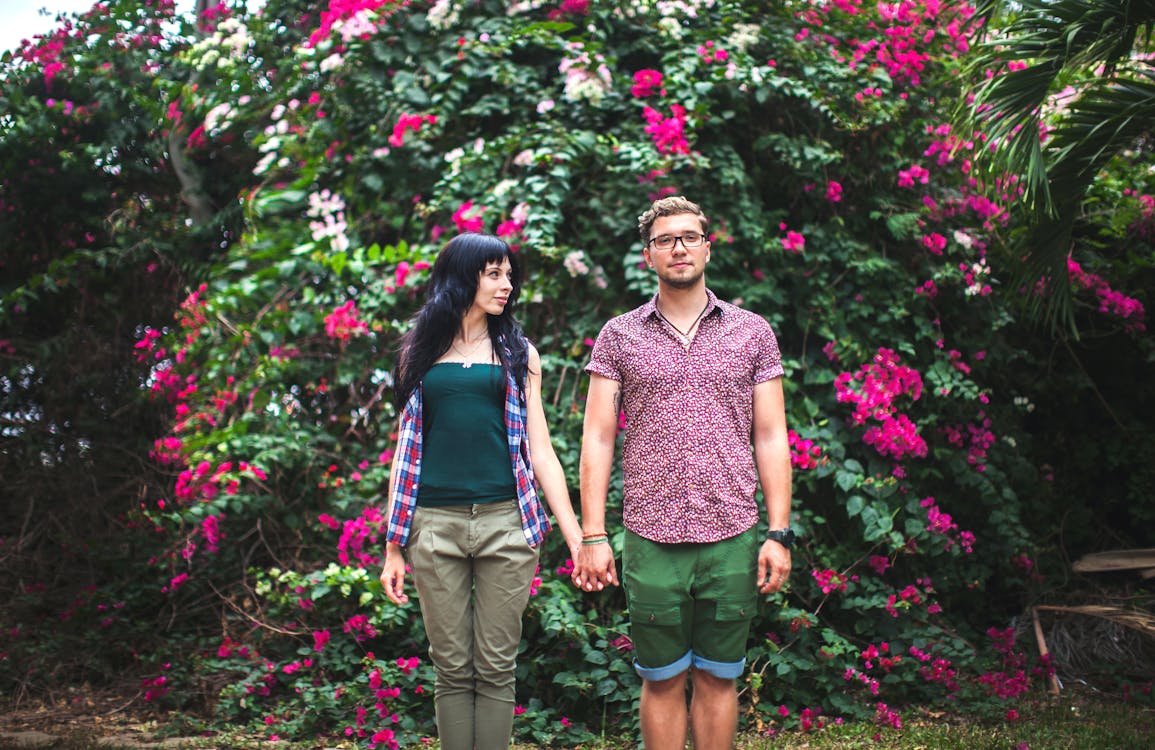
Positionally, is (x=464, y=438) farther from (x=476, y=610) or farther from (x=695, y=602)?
(x=695, y=602)

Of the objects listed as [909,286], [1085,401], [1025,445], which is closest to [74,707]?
[909,286]

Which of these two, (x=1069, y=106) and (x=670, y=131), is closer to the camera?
(x=1069, y=106)

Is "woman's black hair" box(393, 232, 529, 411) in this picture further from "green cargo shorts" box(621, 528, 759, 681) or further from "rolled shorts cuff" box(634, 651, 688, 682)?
"rolled shorts cuff" box(634, 651, 688, 682)

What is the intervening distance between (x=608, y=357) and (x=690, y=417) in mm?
314

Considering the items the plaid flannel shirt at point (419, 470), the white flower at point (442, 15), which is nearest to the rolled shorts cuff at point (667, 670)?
the plaid flannel shirt at point (419, 470)

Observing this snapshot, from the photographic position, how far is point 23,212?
7.11 m

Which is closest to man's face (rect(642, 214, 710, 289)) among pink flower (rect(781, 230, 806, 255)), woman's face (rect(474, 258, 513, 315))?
woman's face (rect(474, 258, 513, 315))

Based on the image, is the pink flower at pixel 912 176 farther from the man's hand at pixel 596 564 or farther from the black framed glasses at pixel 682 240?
the man's hand at pixel 596 564

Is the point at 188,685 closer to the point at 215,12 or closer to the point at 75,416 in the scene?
the point at 75,416

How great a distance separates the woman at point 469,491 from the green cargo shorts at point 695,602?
0.79ft

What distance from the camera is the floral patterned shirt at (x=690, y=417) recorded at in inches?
106

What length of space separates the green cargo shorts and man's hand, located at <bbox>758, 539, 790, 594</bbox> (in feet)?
0.09

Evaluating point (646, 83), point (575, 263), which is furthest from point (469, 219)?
point (646, 83)

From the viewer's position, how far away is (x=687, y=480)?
2701mm
